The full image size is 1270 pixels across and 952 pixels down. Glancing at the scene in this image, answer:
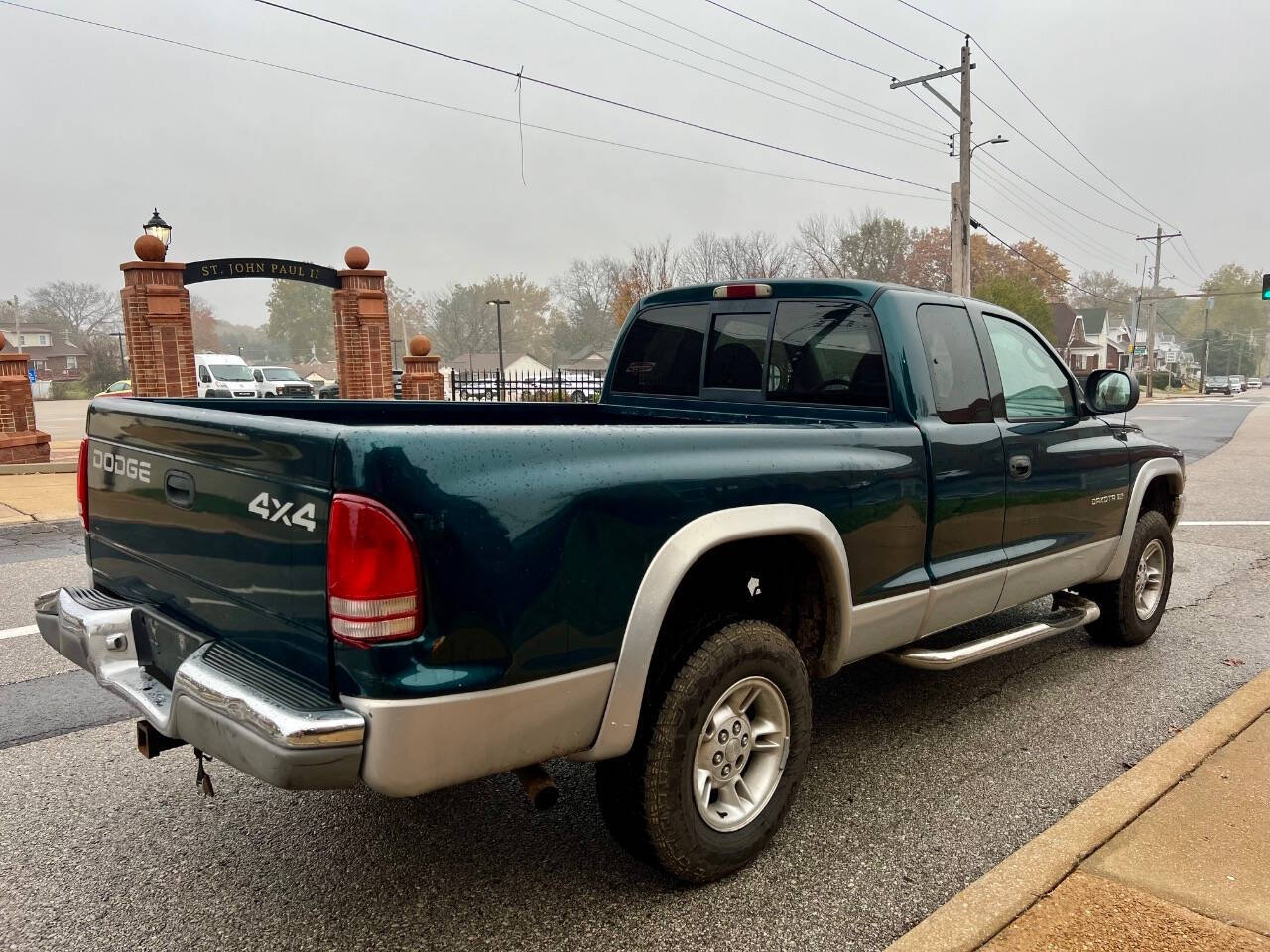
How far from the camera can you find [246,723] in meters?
2.10

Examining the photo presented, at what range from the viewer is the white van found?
→ 105 ft

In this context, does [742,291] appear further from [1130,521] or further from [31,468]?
[31,468]

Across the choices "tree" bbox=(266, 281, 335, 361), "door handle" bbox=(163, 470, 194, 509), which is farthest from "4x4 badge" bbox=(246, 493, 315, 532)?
"tree" bbox=(266, 281, 335, 361)

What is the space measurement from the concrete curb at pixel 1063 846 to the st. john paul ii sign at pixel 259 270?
566 inches

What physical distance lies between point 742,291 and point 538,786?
7.75ft

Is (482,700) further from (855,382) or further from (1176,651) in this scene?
(1176,651)

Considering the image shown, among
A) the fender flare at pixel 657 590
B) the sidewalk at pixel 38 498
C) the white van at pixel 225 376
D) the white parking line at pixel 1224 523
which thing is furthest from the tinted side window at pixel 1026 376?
the white van at pixel 225 376

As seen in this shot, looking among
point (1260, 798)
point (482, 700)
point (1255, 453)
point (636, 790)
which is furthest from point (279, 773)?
point (1255, 453)

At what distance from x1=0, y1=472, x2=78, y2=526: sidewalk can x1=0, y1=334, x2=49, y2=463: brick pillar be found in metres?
0.46

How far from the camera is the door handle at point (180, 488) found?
2.54 m

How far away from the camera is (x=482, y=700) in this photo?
2.13m

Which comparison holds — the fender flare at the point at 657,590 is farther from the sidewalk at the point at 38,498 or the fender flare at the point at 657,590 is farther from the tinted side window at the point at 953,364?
the sidewalk at the point at 38,498

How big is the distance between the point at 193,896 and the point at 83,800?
3.06 ft

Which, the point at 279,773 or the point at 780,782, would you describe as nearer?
the point at 279,773
